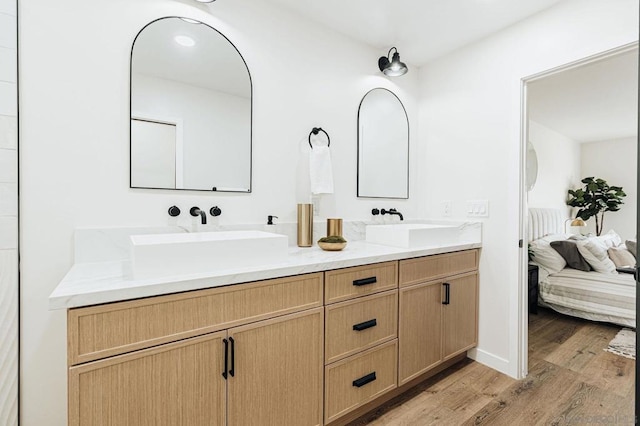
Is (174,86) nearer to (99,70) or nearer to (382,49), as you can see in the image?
(99,70)

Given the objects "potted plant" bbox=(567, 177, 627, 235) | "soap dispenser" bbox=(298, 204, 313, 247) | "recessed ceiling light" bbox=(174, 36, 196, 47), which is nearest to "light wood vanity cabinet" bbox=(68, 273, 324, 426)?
"soap dispenser" bbox=(298, 204, 313, 247)

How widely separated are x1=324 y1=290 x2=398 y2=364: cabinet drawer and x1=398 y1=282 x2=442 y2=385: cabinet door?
0.09 meters

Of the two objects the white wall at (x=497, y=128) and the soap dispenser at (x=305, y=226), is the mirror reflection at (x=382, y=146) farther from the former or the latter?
the soap dispenser at (x=305, y=226)

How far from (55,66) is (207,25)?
2.43 feet

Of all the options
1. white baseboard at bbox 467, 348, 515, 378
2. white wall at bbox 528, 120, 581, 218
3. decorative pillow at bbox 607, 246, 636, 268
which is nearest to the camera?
white baseboard at bbox 467, 348, 515, 378

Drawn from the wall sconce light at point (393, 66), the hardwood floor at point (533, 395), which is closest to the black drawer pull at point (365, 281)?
the hardwood floor at point (533, 395)

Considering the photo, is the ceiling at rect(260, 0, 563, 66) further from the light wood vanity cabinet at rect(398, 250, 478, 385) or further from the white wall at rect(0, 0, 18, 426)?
the light wood vanity cabinet at rect(398, 250, 478, 385)

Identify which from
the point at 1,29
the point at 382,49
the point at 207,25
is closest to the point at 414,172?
the point at 382,49

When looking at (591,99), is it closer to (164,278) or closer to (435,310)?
(435,310)

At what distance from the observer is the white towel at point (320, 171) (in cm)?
199

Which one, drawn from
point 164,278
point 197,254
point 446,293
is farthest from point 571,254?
point 164,278

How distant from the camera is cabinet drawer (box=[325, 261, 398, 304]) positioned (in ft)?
4.82

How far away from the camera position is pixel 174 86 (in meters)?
1.63

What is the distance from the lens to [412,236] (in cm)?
189
